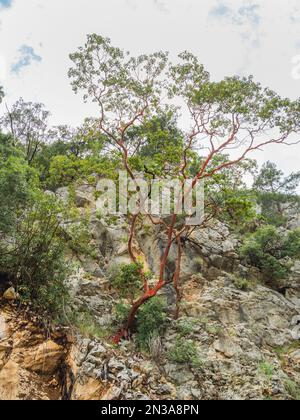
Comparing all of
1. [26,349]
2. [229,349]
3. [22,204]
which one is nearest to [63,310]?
[26,349]

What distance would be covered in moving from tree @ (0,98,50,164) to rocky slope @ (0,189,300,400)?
10874mm

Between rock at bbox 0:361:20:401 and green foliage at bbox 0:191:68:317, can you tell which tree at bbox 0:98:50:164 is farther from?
rock at bbox 0:361:20:401

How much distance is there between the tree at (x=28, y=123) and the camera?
23047mm

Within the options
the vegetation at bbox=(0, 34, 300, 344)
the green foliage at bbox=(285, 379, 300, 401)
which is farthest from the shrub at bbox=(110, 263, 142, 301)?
the green foliage at bbox=(285, 379, 300, 401)

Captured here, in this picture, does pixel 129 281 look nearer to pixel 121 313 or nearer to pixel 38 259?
pixel 121 313

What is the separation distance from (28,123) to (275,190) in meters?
19.7

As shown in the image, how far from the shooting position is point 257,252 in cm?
1525

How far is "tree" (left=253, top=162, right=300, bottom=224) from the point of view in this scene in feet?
78.9

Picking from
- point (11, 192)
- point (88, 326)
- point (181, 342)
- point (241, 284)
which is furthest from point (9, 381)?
point (241, 284)

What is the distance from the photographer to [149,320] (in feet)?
33.9

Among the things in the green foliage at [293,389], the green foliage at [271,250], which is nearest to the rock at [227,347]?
the green foliage at [293,389]

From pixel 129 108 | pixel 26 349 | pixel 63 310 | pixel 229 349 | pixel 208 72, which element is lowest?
pixel 229 349

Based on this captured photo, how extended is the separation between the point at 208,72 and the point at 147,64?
7.70 ft

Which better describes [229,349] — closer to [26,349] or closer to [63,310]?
[63,310]
